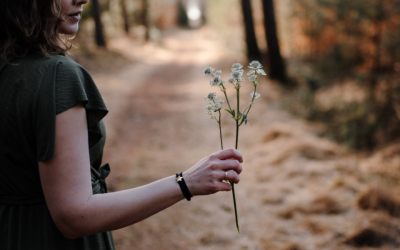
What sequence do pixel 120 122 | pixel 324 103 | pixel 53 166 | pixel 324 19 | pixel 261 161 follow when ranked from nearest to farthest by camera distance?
pixel 53 166, pixel 261 161, pixel 120 122, pixel 324 103, pixel 324 19

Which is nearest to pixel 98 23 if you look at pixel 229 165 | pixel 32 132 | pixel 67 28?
pixel 67 28

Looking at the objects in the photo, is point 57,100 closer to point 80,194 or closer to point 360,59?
point 80,194

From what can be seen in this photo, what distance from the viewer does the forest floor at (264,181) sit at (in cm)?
436

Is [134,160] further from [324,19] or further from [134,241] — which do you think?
[324,19]

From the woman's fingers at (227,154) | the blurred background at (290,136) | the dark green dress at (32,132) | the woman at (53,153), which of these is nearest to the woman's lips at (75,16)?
the woman at (53,153)

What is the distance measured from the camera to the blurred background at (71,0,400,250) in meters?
4.50

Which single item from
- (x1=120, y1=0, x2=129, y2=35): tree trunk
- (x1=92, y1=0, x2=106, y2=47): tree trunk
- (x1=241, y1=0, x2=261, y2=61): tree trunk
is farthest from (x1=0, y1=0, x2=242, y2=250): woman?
(x1=120, y1=0, x2=129, y2=35): tree trunk

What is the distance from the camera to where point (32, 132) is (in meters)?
1.11

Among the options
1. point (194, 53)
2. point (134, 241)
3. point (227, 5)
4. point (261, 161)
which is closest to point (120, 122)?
point (261, 161)

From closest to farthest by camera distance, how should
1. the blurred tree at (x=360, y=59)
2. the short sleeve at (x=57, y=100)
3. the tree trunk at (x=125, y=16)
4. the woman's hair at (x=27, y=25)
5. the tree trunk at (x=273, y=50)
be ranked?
the short sleeve at (x=57, y=100) < the woman's hair at (x=27, y=25) < the blurred tree at (x=360, y=59) < the tree trunk at (x=273, y=50) < the tree trunk at (x=125, y=16)

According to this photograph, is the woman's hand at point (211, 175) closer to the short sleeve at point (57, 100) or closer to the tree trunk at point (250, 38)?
the short sleeve at point (57, 100)

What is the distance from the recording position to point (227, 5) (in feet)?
83.3

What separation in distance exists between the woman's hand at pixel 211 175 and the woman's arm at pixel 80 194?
0.01 m

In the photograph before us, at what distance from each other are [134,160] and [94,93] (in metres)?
5.68
